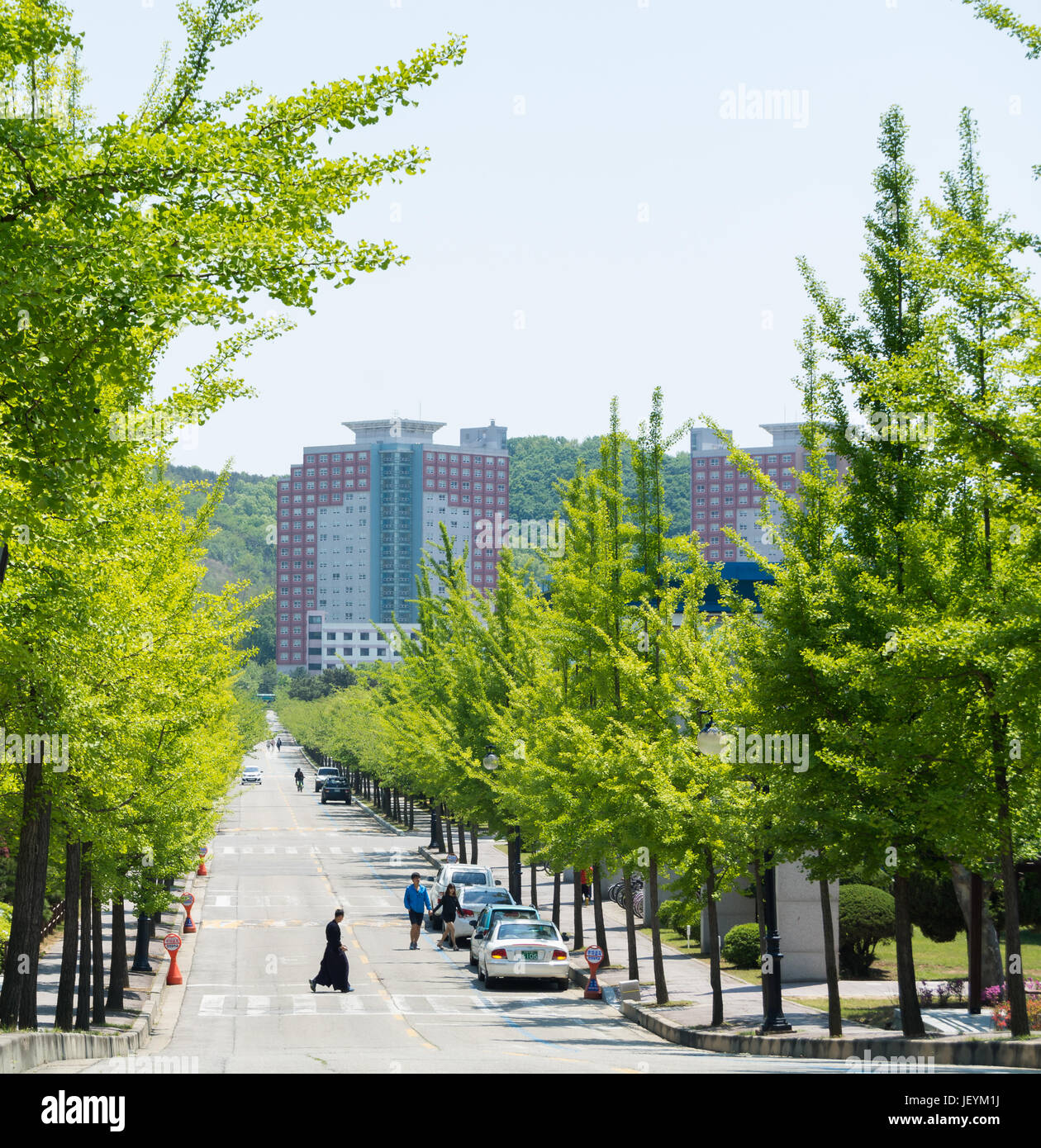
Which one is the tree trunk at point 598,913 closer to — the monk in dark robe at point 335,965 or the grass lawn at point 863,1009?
the grass lawn at point 863,1009

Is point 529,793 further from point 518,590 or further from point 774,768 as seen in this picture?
point 774,768

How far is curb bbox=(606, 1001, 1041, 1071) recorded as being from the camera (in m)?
13.3

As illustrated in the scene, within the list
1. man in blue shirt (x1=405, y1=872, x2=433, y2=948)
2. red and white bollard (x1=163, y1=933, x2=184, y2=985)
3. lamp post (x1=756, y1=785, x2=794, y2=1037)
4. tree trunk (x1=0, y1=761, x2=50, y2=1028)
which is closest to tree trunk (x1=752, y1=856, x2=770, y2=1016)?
lamp post (x1=756, y1=785, x2=794, y2=1037)

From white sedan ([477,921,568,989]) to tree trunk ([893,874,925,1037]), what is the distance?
10.2 metres

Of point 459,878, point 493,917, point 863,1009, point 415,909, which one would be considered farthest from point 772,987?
point 459,878

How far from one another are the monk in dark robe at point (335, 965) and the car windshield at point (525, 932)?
323 cm

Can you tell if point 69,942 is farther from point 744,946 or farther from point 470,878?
point 470,878

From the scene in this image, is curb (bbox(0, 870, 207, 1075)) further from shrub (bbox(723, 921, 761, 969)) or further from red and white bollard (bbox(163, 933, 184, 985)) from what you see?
shrub (bbox(723, 921, 761, 969))

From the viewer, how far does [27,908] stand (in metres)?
16.4

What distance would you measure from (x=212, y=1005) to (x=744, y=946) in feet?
37.0

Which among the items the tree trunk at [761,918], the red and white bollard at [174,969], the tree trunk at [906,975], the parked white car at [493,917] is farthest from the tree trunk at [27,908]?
the parked white car at [493,917]

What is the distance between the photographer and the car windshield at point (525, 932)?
88.7 feet

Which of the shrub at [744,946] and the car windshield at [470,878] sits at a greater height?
the car windshield at [470,878]

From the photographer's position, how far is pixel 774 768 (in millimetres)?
17703
